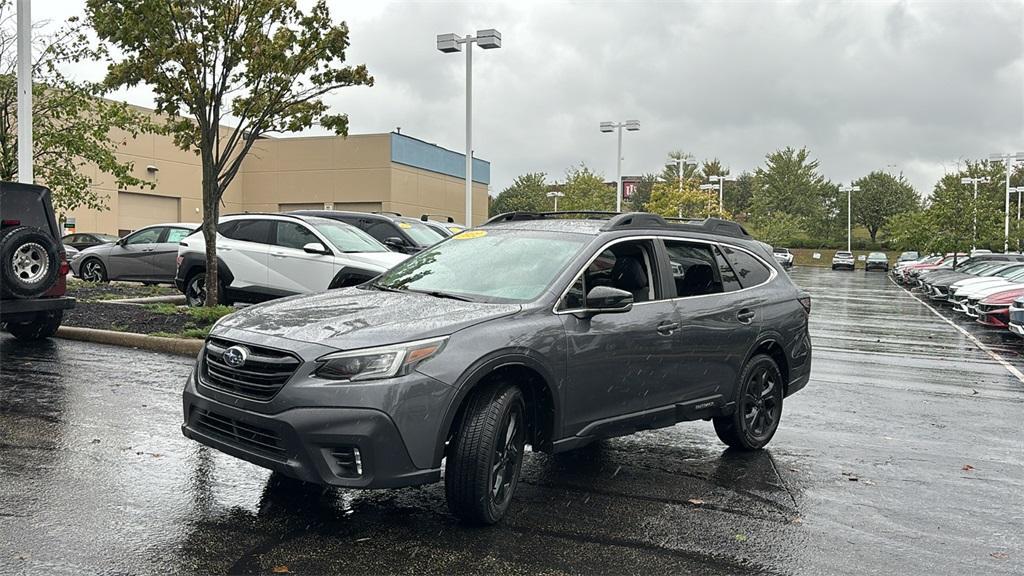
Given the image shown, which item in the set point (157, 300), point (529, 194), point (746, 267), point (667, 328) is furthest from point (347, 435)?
point (529, 194)

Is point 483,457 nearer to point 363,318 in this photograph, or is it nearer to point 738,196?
point 363,318

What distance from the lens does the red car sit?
1753 centimetres

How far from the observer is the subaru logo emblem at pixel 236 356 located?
4.51m

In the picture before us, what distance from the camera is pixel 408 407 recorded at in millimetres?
4301

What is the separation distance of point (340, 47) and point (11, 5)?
9.68 m

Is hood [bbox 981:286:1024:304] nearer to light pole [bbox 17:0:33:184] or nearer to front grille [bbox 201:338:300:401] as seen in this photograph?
front grille [bbox 201:338:300:401]

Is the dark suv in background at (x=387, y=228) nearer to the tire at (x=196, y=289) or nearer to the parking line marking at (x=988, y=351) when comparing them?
the tire at (x=196, y=289)

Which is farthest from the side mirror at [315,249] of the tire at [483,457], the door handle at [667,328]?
the tire at [483,457]

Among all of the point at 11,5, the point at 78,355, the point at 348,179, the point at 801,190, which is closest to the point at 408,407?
the point at 78,355

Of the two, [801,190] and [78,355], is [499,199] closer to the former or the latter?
[801,190]

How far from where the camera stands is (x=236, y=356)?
4.54 m

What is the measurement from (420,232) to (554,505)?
40.7 ft

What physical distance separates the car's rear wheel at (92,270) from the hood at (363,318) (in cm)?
1582

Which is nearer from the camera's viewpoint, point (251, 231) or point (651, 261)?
point (651, 261)
